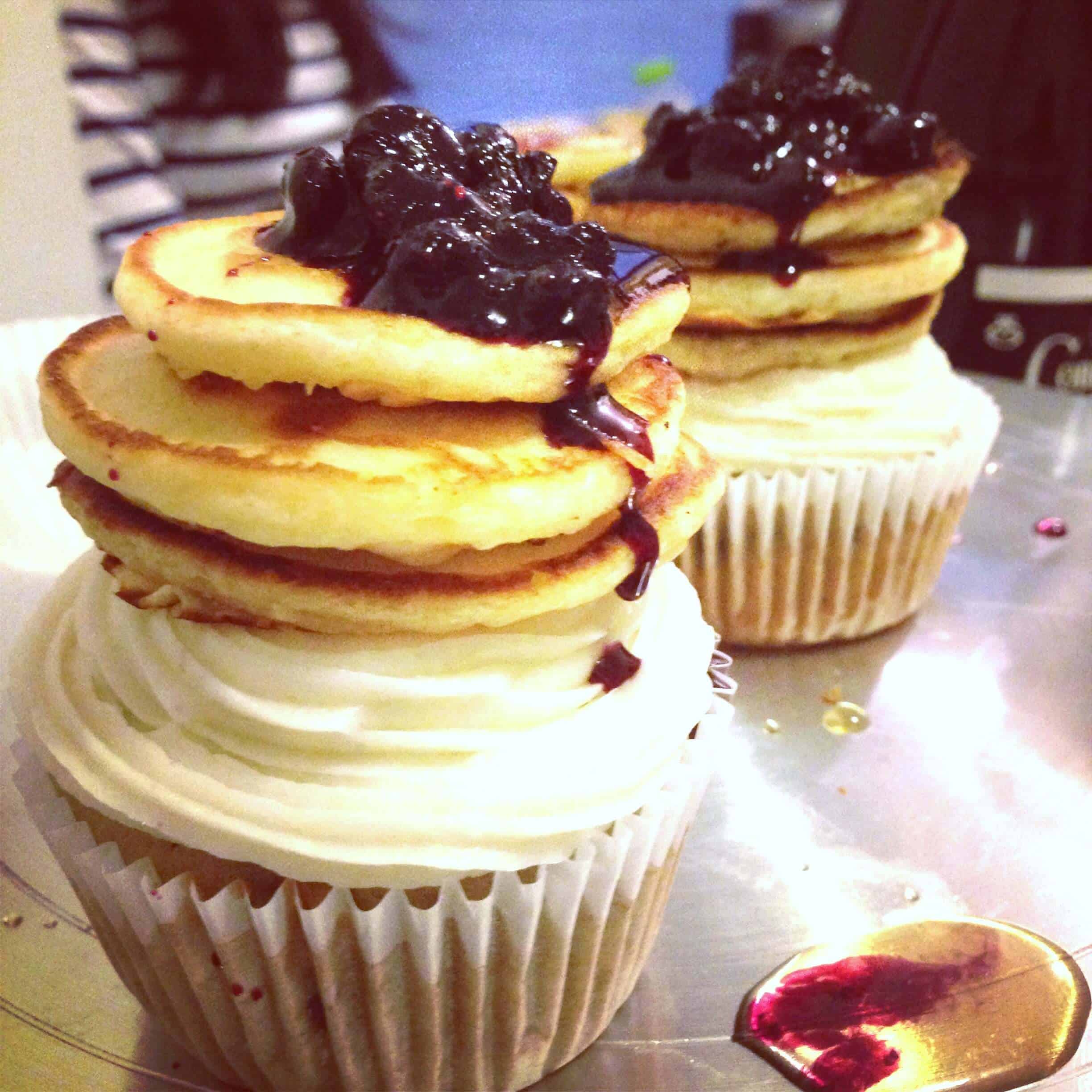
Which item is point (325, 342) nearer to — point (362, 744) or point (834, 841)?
point (362, 744)

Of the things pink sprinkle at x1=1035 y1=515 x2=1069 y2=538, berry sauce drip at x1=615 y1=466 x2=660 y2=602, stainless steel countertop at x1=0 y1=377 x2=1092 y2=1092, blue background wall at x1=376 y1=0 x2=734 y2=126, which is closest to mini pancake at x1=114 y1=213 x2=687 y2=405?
berry sauce drip at x1=615 y1=466 x2=660 y2=602

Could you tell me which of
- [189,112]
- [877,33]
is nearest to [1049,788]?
[877,33]

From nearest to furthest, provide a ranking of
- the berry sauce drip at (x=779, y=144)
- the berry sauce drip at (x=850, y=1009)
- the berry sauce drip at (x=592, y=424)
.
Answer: the berry sauce drip at (x=592, y=424)
the berry sauce drip at (x=850, y=1009)
the berry sauce drip at (x=779, y=144)

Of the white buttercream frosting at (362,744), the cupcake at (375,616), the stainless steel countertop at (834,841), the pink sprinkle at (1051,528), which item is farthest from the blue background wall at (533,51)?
the pink sprinkle at (1051,528)

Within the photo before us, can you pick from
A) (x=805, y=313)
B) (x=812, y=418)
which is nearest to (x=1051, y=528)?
(x=812, y=418)

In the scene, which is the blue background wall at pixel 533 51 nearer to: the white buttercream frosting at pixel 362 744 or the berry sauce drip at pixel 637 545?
the berry sauce drip at pixel 637 545

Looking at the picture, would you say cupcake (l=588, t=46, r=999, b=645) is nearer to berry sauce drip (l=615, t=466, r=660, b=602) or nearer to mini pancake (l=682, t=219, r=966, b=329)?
mini pancake (l=682, t=219, r=966, b=329)
